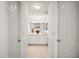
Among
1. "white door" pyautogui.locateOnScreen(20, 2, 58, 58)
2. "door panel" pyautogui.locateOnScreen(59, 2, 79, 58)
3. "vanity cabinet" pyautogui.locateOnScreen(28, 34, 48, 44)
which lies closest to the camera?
"door panel" pyautogui.locateOnScreen(59, 2, 79, 58)

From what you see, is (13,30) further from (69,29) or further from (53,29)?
(69,29)

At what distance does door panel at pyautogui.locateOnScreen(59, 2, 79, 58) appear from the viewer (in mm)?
2423

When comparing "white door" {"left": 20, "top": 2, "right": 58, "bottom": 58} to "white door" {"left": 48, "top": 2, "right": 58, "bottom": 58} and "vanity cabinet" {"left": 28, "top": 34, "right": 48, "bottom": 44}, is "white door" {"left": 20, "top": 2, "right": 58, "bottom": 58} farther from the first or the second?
"vanity cabinet" {"left": 28, "top": 34, "right": 48, "bottom": 44}

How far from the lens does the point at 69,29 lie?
2.58m

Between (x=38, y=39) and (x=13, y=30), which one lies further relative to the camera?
(x=38, y=39)

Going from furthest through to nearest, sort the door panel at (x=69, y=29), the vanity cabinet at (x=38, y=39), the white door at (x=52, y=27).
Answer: the vanity cabinet at (x=38, y=39) < the white door at (x=52, y=27) < the door panel at (x=69, y=29)

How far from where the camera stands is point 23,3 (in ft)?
9.11

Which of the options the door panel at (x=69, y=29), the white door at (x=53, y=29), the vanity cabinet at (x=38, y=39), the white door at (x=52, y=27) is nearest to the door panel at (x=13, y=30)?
the white door at (x=52, y=27)

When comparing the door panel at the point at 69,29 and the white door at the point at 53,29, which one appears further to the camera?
the white door at the point at 53,29

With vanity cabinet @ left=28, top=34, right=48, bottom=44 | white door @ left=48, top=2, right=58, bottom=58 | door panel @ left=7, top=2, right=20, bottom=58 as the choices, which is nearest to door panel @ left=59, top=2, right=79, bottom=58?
white door @ left=48, top=2, right=58, bottom=58

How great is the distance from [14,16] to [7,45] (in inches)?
31.2

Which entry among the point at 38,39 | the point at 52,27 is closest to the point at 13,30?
the point at 52,27

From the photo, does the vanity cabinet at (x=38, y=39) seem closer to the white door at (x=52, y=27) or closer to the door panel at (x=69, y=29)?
the white door at (x=52, y=27)

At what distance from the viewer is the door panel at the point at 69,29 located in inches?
95.4
